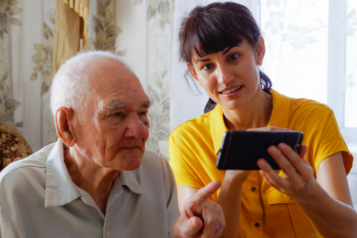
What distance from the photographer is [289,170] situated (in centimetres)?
84

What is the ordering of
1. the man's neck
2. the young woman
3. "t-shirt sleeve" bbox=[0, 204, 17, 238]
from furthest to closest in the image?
1. the young woman
2. the man's neck
3. "t-shirt sleeve" bbox=[0, 204, 17, 238]

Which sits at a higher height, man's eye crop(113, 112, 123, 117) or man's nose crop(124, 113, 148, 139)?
man's eye crop(113, 112, 123, 117)

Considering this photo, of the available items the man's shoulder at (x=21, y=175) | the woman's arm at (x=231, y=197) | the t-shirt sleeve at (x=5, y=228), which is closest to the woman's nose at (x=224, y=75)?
the woman's arm at (x=231, y=197)

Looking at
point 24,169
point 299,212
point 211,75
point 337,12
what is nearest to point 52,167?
point 24,169

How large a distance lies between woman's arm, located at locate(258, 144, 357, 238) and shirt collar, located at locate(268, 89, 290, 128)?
209 millimetres

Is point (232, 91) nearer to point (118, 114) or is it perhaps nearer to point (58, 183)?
point (118, 114)

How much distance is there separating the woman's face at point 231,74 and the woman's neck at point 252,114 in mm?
76

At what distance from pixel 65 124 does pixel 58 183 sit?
0.53 ft

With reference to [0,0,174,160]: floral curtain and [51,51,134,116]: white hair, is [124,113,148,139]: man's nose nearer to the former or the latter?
[51,51,134,116]: white hair

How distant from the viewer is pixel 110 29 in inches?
89.8

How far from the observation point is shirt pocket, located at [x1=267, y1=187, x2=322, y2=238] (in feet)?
3.85

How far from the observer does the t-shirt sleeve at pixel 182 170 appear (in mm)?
1295

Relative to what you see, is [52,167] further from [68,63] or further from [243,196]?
[243,196]

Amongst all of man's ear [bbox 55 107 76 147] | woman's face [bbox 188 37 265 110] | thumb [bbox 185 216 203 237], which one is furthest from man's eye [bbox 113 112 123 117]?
woman's face [bbox 188 37 265 110]
